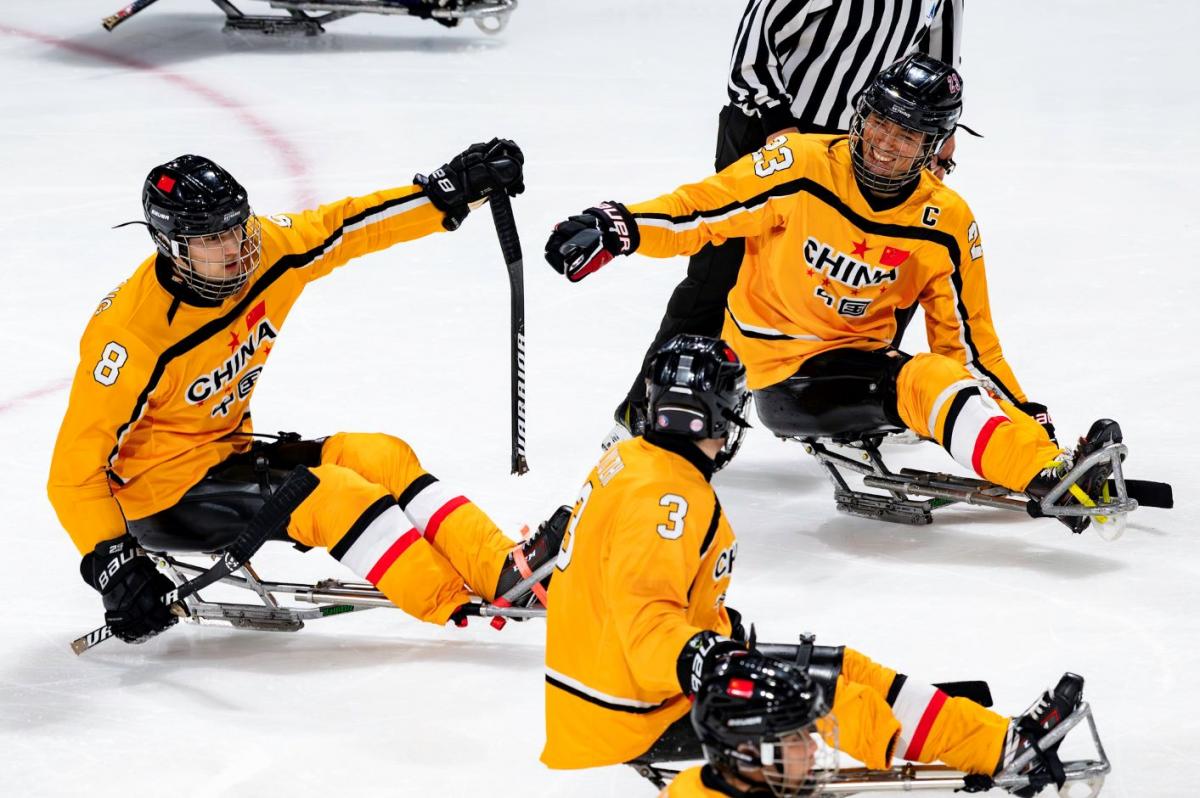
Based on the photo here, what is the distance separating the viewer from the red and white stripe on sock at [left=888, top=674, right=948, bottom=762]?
3023 mm

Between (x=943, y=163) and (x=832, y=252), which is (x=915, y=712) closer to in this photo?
(x=832, y=252)

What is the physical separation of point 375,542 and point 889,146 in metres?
1.58

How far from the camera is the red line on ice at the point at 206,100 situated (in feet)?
23.1

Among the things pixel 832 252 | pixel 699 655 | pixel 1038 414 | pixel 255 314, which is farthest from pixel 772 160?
pixel 699 655

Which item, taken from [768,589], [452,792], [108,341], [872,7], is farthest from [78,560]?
[872,7]

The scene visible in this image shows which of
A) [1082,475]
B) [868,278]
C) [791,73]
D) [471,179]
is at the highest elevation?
[791,73]

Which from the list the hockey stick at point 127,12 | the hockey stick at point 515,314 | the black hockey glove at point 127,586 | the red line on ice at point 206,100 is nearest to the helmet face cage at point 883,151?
the hockey stick at point 515,314

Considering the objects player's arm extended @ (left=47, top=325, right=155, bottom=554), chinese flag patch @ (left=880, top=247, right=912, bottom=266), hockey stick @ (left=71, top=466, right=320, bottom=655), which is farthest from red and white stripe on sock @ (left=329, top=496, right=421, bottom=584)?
chinese flag patch @ (left=880, top=247, right=912, bottom=266)

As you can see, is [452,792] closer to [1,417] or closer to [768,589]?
[768,589]

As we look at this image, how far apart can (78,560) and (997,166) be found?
14.6ft

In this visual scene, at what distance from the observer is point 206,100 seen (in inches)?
328

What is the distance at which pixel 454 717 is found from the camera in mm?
3650

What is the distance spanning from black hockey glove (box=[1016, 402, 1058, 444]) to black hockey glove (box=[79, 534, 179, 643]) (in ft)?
7.05

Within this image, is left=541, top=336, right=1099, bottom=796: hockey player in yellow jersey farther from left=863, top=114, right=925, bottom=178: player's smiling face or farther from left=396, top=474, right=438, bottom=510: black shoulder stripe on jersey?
left=863, top=114, right=925, bottom=178: player's smiling face
